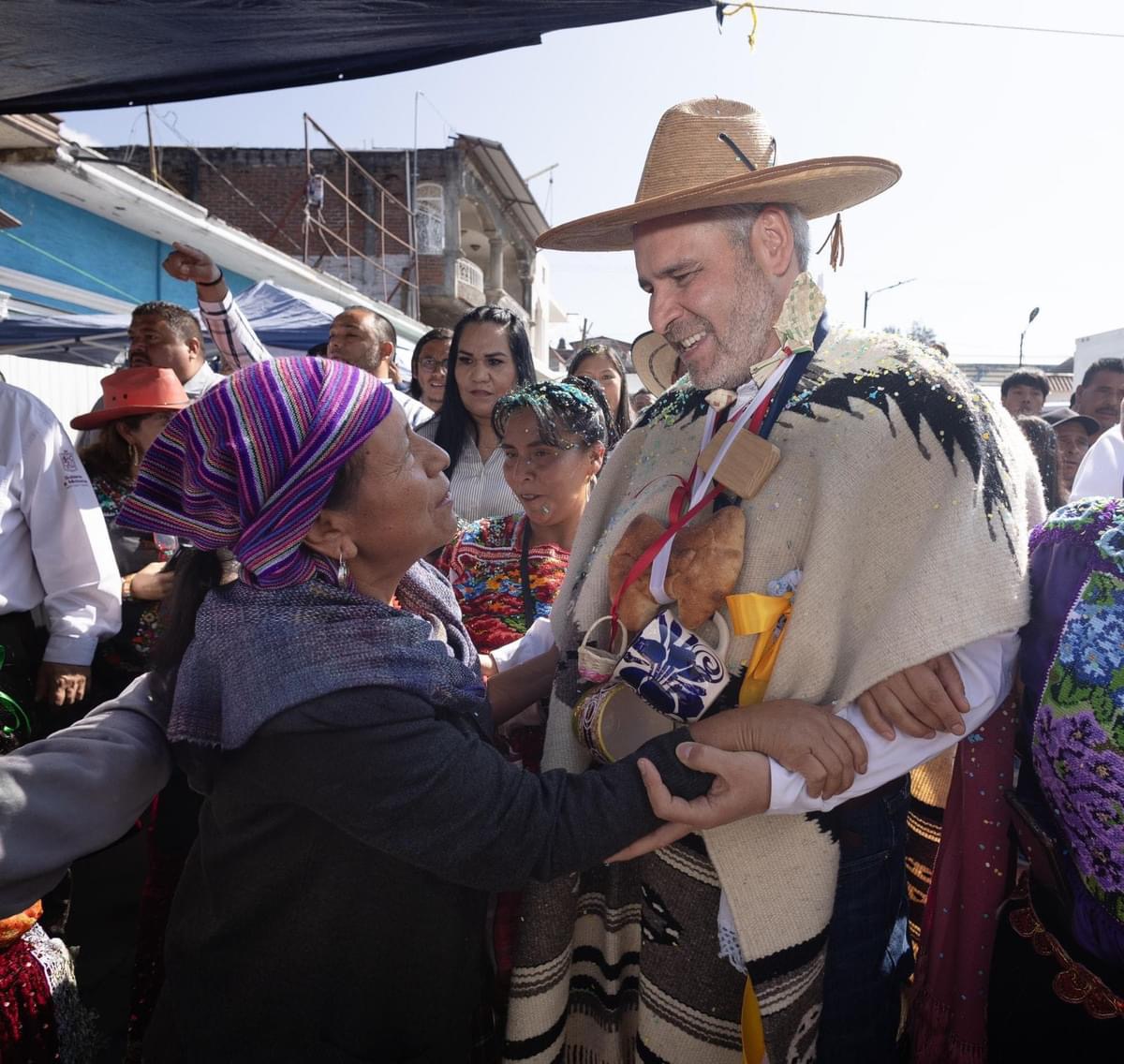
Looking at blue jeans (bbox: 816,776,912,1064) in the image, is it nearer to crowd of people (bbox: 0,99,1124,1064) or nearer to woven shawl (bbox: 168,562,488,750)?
crowd of people (bbox: 0,99,1124,1064)

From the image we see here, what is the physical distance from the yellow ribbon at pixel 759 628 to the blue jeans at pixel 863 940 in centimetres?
32

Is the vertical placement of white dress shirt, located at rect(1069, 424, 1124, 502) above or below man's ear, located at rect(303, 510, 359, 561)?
below

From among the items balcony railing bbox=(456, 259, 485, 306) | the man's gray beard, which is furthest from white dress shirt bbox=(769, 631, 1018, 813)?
balcony railing bbox=(456, 259, 485, 306)

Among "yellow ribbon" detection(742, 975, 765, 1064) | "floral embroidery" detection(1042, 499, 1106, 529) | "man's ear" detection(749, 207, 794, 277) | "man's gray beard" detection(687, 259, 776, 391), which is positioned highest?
"man's ear" detection(749, 207, 794, 277)

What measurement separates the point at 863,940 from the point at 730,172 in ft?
5.15

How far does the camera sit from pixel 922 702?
1371 millimetres

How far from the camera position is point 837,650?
1.46 metres

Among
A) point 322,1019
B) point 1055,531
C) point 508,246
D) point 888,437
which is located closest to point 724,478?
point 888,437

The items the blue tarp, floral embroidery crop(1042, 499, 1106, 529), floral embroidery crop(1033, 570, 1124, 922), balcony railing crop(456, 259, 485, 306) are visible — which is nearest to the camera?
floral embroidery crop(1033, 570, 1124, 922)

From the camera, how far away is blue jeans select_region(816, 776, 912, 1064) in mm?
1600

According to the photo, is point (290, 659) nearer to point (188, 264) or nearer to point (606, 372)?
point (188, 264)

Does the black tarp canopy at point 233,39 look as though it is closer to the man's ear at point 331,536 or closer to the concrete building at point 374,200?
the man's ear at point 331,536

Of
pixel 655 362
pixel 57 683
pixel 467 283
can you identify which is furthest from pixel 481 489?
pixel 467 283

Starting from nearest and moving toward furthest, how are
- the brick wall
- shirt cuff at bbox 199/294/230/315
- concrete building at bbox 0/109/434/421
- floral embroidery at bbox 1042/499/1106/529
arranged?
floral embroidery at bbox 1042/499/1106/529 → shirt cuff at bbox 199/294/230/315 → concrete building at bbox 0/109/434/421 → the brick wall
